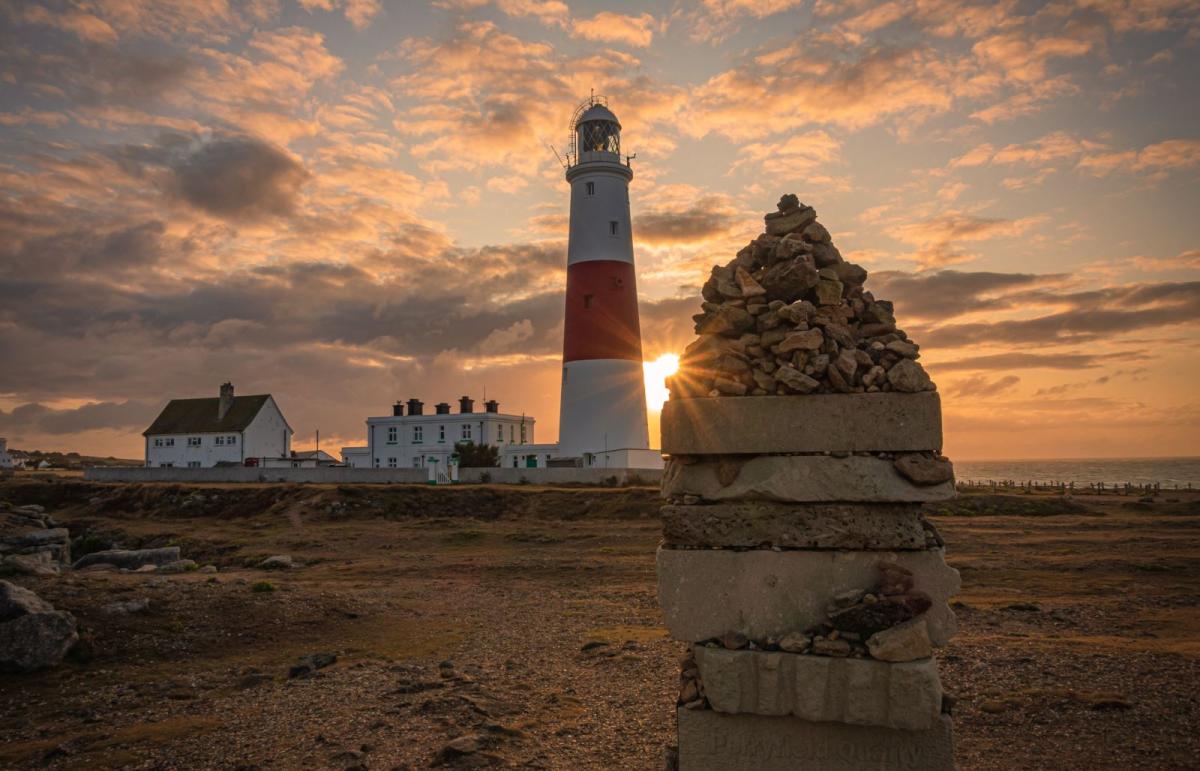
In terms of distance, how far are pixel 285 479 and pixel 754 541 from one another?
43.7 metres

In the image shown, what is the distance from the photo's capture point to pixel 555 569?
21.6 meters

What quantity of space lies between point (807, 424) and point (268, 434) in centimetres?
6383

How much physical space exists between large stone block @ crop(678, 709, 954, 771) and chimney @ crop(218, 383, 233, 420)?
63.9m

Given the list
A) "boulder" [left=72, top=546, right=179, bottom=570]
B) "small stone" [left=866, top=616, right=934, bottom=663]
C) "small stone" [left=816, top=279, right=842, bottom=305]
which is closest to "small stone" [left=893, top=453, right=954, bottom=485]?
"small stone" [left=866, top=616, right=934, bottom=663]

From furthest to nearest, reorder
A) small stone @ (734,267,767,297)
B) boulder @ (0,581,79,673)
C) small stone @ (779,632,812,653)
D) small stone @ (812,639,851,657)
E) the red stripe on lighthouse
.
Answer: the red stripe on lighthouse < boulder @ (0,581,79,673) < small stone @ (734,267,767,297) < small stone @ (779,632,812,653) < small stone @ (812,639,851,657)

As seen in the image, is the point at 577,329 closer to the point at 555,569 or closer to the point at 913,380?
the point at 555,569

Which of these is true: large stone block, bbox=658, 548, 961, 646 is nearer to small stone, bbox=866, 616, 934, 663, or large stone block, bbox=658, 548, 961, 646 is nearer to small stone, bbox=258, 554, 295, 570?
small stone, bbox=866, 616, 934, 663

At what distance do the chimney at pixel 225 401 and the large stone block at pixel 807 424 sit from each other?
209 feet

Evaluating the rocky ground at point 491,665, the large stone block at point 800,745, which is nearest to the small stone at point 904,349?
the large stone block at point 800,745

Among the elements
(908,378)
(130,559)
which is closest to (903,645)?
(908,378)

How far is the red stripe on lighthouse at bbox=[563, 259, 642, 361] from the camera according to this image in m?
37.7

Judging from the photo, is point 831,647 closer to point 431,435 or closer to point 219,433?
point 431,435


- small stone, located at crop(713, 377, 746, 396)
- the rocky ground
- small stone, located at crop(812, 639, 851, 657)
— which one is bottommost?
the rocky ground

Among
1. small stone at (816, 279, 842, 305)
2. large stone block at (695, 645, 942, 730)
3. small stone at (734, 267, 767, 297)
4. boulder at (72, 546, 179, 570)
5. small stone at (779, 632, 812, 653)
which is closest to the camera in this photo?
large stone block at (695, 645, 942, 730)
